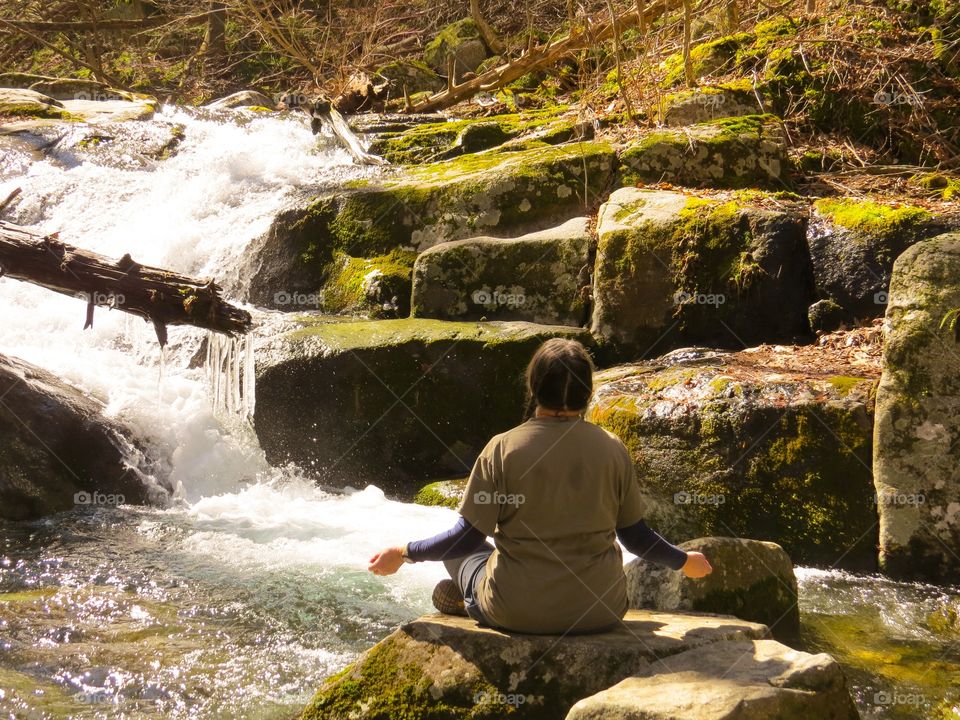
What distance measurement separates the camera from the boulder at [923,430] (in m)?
4.92

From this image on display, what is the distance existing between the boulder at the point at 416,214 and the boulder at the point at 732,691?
5.63 metres

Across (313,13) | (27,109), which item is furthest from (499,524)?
(313,13)

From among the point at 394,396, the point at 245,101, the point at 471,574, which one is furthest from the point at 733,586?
the point at 245,101

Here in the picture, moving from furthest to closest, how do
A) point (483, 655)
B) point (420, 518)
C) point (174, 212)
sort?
point (174, 212)
point (420, 518)
point (483, 655)

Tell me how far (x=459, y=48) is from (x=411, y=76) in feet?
3.00

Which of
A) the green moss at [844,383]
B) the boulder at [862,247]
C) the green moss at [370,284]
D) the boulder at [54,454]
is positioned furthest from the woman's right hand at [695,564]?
the green moss at [370,284]

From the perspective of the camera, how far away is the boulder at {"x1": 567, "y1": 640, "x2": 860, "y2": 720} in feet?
8.36

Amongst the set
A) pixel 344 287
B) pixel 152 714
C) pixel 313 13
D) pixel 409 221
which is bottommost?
pixel 152 714

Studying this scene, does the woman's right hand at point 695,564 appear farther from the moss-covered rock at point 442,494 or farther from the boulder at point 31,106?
the boulder at point 31,106

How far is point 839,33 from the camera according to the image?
861cm

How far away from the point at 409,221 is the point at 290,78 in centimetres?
883

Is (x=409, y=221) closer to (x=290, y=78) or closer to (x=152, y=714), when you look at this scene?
(x=152, y=714)

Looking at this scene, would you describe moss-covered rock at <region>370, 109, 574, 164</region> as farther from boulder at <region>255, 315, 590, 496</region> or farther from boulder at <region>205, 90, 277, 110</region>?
boulder at <region>205, 90, 277, 110</region>

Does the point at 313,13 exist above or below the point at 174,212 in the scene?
above
